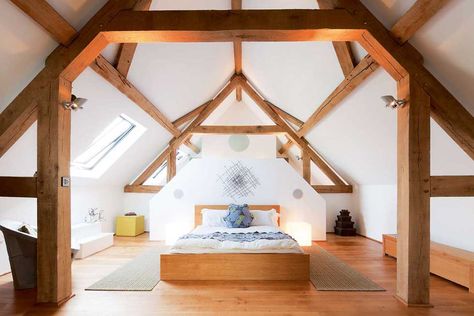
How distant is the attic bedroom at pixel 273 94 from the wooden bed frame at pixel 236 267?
0.02 meters

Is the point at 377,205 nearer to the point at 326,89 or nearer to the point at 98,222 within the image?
the point at 326,89

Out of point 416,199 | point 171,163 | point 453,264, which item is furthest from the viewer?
point 171,163

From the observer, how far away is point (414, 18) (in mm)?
2734

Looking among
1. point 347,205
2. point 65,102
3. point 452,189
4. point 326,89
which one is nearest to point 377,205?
point 347,205

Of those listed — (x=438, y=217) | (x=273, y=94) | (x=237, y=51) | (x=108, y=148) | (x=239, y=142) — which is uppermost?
(x=237, y=51)

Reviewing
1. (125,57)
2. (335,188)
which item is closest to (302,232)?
(335,188)

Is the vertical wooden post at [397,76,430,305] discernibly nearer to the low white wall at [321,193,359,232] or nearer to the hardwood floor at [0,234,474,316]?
the hardwood floor at [0,234,474,316]

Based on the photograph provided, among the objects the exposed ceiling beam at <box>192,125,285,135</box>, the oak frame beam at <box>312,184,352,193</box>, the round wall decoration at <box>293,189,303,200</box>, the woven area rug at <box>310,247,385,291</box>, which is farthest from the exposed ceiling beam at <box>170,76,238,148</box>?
the woven area rug at <box>310,247,385,291</box>

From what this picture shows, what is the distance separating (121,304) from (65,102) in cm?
211

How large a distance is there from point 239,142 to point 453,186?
5420 millimetres

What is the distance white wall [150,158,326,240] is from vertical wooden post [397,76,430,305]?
3441mm

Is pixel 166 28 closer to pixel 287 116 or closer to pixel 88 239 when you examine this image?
pixel 88 239

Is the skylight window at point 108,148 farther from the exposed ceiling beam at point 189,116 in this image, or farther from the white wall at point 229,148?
the white wall at point 229,148

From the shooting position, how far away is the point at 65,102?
3.15m
